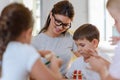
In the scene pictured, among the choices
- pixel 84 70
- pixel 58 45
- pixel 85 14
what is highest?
pixel 85 14

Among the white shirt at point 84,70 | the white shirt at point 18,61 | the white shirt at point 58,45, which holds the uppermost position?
the white shirt at point 18,61

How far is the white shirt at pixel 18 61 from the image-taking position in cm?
102

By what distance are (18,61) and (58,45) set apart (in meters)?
0.79

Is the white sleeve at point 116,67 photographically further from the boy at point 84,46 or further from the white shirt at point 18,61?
the boy at point 84,46

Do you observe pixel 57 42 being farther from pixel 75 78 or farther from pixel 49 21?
pixel 75 78

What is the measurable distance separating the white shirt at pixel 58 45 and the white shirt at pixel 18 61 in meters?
0.69

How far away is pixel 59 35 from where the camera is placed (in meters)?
1.86

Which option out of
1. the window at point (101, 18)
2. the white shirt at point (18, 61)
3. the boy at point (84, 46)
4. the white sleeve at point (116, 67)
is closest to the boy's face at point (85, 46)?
the boy at point (84, 46)

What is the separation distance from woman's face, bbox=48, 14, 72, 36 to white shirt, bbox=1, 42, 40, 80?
2.35ft

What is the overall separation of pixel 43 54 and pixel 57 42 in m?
0.54

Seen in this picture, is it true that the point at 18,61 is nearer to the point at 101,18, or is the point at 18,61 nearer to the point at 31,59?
the point at 31,59

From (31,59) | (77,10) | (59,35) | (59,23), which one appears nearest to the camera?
(31,59)

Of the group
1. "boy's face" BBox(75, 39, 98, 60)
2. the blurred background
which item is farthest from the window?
"boy's face" BBox(75, 39, 98, 60)

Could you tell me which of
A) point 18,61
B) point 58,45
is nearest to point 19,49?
point 18,61
